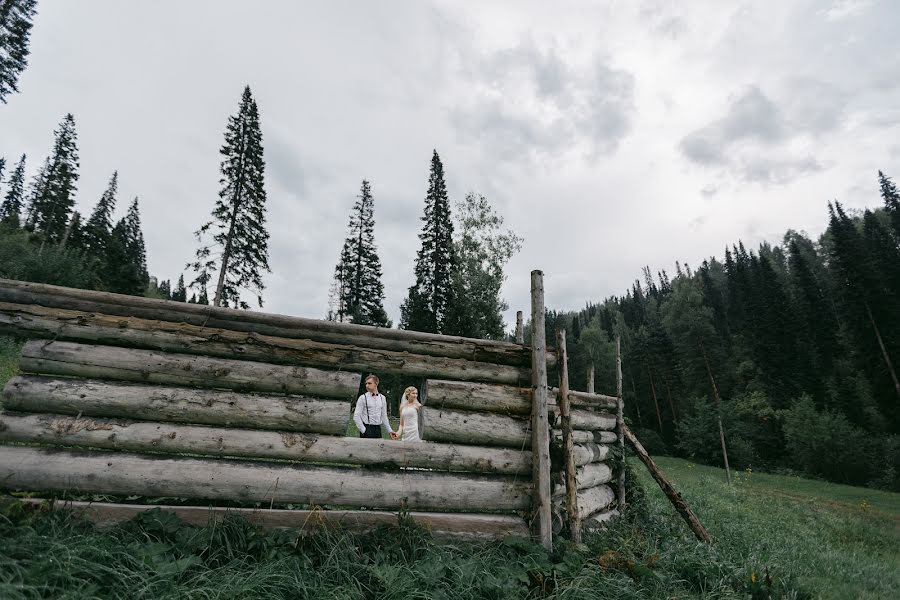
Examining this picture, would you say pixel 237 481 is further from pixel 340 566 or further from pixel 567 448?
pixel 567 448

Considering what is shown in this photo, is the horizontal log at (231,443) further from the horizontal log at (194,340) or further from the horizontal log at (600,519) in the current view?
the horizontal log at (600,519)

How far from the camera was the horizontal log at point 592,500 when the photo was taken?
6.03 m

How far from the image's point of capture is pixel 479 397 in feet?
17.1

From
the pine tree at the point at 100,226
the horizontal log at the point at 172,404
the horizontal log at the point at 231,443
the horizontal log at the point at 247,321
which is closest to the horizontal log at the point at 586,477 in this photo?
the horizontal log at the point at 231,443

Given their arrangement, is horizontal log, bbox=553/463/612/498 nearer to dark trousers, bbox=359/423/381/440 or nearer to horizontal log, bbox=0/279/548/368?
horizontal log, bbox=0/279/548/368

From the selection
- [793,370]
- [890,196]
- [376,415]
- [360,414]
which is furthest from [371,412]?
[890,196]

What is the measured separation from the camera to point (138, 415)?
4.14m

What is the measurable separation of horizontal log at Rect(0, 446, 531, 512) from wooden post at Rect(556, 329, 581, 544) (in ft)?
3.06

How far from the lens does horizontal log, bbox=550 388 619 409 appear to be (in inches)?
277

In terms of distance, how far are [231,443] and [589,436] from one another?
5746mm

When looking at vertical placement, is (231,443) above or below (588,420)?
below

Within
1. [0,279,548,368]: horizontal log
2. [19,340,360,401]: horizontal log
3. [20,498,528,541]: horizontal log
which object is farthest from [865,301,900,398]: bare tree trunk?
[19,340,360,401]: horizontal log

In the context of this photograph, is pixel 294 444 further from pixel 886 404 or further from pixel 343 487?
pixel 886 404

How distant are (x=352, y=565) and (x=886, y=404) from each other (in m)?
47.7
